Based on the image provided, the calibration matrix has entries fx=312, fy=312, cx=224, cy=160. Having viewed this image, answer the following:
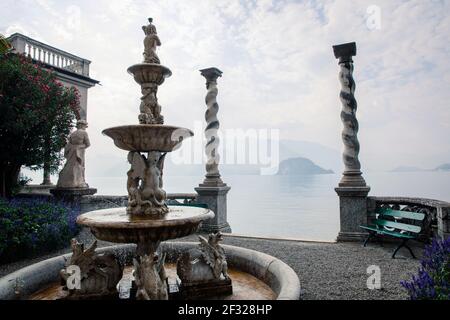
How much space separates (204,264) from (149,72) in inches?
124

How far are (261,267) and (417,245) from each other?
484 centimetres


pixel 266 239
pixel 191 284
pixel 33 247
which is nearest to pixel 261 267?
pixel 191 284

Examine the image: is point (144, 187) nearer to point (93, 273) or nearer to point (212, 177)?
point (93, 273)

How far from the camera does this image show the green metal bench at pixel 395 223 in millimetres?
6968

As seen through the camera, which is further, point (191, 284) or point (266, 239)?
point (266, 239)

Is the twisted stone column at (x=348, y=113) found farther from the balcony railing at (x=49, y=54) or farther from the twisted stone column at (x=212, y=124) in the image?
the balcony railing at (x=49, y=54)

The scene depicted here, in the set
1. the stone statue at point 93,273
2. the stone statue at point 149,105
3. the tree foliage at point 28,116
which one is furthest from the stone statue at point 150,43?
the tree foliage at point 28,116

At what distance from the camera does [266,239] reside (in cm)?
900

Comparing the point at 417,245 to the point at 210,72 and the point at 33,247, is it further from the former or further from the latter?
the point at 33,247

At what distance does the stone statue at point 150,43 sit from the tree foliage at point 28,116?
7109 millimetres

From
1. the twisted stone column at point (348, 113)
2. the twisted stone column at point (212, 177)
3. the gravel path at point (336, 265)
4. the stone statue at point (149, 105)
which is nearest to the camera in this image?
the gravel path at point (336, 265)

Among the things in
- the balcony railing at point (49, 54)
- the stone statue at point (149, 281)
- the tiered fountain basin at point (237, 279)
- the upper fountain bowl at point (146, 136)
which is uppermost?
the balcony railing at point (49, 54)

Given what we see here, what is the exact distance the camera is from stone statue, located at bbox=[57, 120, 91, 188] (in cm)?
1145
